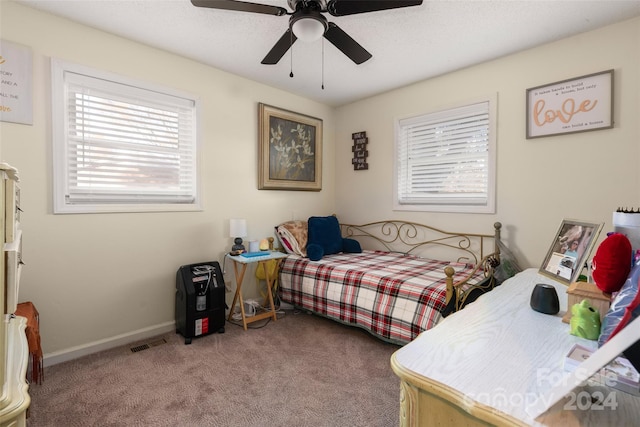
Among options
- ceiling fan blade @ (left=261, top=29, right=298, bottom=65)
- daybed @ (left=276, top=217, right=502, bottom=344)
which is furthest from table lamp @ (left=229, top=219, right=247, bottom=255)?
ceiling fan blade @ (left=261, top=29, right=298, bottom=65)

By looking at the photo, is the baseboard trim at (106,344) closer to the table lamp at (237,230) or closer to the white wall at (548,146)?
the table lamp at (237,230)

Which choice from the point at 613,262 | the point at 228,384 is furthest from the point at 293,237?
the point at 613,262

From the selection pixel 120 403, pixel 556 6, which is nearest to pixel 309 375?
pixel 120 403

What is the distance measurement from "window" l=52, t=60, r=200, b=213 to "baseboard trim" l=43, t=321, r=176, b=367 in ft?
3.51

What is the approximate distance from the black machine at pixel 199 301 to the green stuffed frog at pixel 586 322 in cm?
253

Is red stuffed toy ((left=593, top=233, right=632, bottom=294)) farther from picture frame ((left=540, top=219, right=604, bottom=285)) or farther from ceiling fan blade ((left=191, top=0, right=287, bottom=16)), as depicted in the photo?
ceiling fan blade ((left=191, top=0, right=287, bottom=16))

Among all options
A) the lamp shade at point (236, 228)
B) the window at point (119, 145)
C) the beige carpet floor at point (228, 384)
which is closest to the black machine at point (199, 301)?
the beige carpet floor at point (228, 384)

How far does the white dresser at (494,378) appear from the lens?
637 mm

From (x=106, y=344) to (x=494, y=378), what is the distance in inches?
113

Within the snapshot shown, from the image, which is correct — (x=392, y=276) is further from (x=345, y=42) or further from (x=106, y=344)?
(x=106, y=344)

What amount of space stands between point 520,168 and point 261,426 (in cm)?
290

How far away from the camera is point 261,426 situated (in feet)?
5.40

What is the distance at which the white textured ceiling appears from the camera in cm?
214

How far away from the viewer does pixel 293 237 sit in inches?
139
